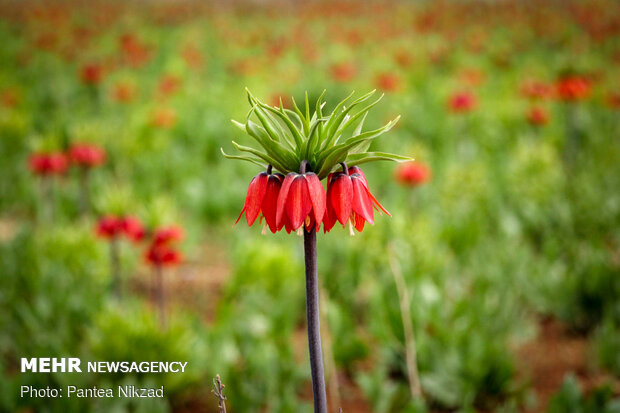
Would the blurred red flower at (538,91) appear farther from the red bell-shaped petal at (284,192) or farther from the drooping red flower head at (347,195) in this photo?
the red bell-shaped petal at (284,192)

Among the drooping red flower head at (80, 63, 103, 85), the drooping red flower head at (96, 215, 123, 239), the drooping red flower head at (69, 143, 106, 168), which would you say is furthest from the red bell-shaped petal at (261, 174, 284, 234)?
the drooping red flower head at (80, 63, 103, 85)

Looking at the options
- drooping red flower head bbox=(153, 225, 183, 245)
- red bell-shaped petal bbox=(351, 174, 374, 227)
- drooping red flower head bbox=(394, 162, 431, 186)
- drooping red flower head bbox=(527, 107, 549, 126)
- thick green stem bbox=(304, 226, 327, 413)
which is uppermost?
drooping red flower head bbox=(527, 107, 549, 126)

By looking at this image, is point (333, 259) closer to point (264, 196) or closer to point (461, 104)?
point (264, 196)

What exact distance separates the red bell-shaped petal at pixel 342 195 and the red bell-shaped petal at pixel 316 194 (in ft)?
0.11

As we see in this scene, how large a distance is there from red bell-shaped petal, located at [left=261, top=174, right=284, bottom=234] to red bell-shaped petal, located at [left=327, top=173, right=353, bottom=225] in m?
0.10

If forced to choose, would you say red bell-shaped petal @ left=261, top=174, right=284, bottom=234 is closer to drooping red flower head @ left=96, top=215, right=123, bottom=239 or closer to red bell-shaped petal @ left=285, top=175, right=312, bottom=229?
red bell-shaped petal @ left=285, top=175, right=312, bottom=229

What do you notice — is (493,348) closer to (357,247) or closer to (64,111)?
(357,247)

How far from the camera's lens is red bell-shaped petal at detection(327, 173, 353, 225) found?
884 mm

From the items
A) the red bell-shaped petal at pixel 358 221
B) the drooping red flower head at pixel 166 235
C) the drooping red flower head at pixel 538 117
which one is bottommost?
the red bell-shaped petal at pixel 358 221

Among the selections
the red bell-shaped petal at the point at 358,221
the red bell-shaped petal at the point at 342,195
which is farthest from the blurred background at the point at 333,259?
the red bell-shaped petal at the point at 342,195

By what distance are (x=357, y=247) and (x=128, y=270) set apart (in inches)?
63.0

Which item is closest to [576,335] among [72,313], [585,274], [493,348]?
[585,274]

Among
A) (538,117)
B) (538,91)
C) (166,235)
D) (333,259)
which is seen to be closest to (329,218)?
(166,235)

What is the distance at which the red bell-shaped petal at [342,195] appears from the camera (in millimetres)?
884
